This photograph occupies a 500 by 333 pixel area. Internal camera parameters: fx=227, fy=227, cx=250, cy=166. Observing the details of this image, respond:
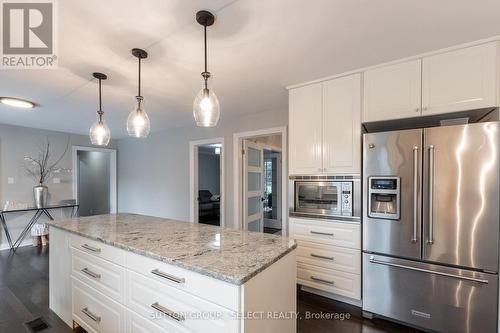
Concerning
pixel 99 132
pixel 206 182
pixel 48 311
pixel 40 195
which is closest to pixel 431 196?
pixel 99 132

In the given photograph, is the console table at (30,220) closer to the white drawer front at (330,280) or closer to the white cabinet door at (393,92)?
the white drawer front at (330,280)

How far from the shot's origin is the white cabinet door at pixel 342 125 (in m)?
2.20

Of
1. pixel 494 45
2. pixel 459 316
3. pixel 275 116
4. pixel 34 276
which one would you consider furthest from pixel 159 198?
pixel 494 45

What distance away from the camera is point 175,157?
4.69 m

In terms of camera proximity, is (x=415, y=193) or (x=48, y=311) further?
(x=48, y=311)

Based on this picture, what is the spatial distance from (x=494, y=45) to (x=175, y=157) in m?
4.56

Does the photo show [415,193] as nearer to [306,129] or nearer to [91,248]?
[306,129]

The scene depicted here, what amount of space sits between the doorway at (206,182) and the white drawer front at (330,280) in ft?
6.00

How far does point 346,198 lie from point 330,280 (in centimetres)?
85

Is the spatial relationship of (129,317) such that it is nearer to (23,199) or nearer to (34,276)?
(34,276)

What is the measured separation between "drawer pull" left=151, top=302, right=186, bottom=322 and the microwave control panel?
1681 mm

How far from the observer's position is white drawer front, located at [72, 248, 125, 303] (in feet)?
4.93

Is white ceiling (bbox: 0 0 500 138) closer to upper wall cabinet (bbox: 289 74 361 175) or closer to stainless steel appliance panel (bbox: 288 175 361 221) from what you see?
upper wall cabinet (bbox: 289 74 361 175)

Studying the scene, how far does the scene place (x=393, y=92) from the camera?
79.7 inches
